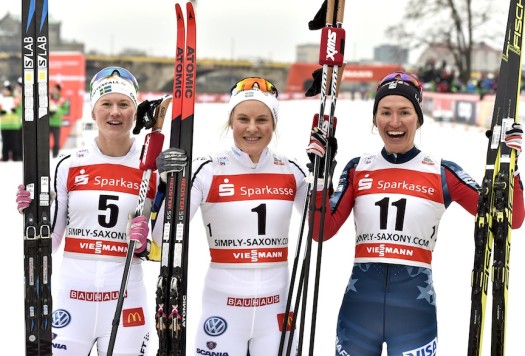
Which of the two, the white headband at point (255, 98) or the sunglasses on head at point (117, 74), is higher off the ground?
the sunglasses on head at point (117, 74)

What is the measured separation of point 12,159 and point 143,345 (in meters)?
11.2

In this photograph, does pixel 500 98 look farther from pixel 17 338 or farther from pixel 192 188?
pixel 17 338

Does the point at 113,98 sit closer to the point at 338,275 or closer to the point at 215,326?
the point at 215,326

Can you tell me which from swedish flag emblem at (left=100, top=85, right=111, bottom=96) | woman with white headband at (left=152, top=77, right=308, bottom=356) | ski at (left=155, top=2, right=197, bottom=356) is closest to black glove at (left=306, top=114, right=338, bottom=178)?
woman with white headband at (left=152, top=77, right=308, bottom=356)

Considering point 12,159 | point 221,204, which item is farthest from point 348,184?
point 12,159

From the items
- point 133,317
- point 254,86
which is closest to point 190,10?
point 254,86

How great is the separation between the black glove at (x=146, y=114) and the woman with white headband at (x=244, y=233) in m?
0.27

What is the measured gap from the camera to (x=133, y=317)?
9.97 ft

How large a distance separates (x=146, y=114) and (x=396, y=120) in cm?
105

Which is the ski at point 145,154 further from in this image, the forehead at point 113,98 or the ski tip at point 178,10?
the ski tip at point 178,10

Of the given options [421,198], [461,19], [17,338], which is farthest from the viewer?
[461,19]

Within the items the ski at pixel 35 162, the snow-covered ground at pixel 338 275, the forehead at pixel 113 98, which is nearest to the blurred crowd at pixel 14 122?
the snow-covered ground at pixel 338 275

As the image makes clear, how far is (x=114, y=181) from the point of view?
3055 millimetres

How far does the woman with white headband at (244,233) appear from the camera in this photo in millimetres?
3027
